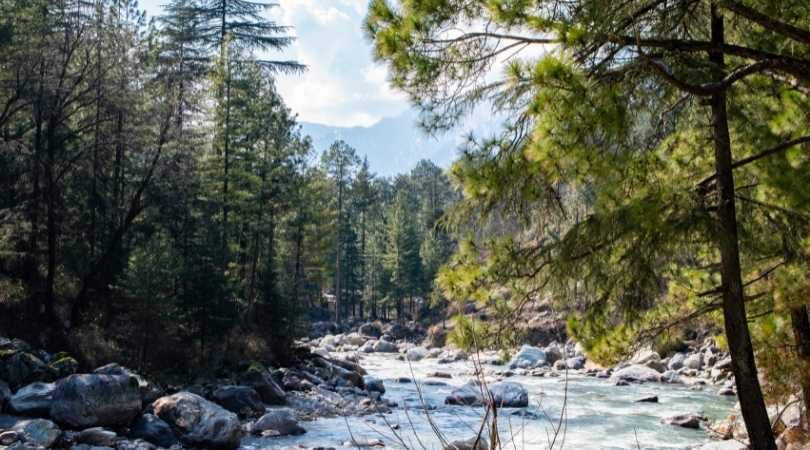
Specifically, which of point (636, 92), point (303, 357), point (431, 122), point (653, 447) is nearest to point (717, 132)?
point (636, 92)


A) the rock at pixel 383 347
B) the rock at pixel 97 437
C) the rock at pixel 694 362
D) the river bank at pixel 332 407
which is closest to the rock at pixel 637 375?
the river bank at pixel 332 407

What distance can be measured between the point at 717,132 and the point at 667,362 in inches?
973

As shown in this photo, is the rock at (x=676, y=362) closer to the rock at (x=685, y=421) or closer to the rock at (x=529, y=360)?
the rock at (x=529, y=360)

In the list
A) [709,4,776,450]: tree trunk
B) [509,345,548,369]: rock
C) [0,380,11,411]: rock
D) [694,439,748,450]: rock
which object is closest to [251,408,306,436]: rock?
[0,380,11,411]: rock

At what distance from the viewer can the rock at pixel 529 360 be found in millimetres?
29812

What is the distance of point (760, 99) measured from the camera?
5617 millimetres

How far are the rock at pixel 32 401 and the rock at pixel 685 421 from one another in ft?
40.6

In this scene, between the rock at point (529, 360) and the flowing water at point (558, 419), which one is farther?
the rock at point (529, 360)

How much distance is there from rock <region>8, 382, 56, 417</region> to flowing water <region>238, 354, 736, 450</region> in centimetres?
336

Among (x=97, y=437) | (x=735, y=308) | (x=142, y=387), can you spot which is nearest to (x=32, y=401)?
(x=97, y=437)

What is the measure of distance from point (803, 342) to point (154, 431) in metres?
9.67

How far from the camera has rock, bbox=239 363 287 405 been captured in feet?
55.9

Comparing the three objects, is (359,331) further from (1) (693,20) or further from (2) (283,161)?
(1) (693,20)

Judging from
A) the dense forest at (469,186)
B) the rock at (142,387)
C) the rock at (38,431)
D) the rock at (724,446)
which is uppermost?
the dense forest at (469,186)
